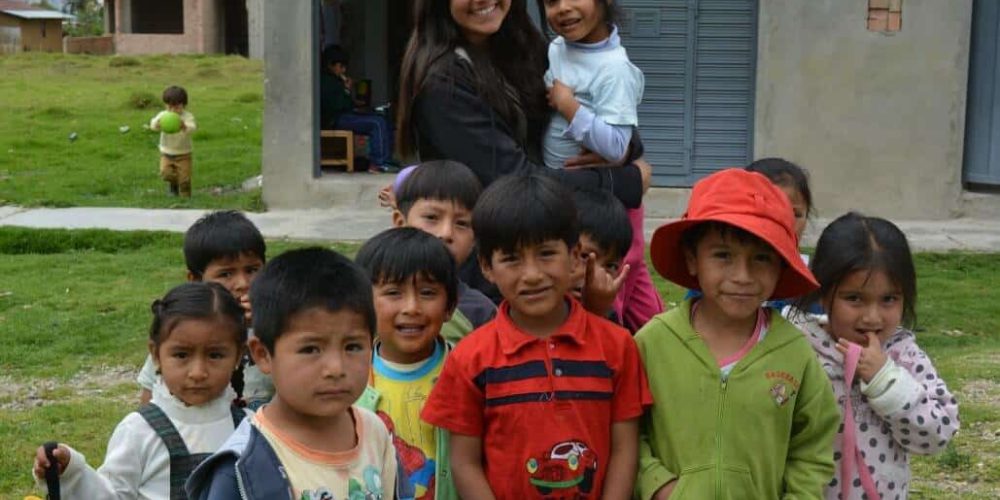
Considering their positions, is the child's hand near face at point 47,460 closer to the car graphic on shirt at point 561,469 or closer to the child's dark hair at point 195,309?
the child's dark hair at point 195,309

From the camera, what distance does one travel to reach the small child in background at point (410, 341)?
2967 millimetres

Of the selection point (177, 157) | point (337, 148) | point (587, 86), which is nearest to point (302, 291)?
point (587, 86)

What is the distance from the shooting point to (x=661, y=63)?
11102 millimetres

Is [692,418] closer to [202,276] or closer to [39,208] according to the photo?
[202,276]

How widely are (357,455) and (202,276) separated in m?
1.45

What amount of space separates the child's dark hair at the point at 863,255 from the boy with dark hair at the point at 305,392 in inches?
45.7

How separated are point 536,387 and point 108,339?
487 centimetres

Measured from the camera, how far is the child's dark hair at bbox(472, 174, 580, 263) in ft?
9.32

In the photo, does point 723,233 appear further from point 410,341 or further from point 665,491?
point 410,341

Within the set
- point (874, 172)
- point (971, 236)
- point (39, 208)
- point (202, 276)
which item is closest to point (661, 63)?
point (874, 172)

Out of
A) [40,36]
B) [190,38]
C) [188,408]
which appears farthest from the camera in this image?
[40,36]

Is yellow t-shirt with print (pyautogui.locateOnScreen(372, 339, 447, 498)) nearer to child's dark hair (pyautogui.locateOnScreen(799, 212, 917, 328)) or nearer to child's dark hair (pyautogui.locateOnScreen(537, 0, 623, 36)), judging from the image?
child's dark hair (pyautogui.locateOnScreen(799, 212, 917, 328))

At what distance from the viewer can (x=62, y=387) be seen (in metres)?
6.32

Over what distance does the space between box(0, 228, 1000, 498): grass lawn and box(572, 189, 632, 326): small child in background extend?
2.18 metres
